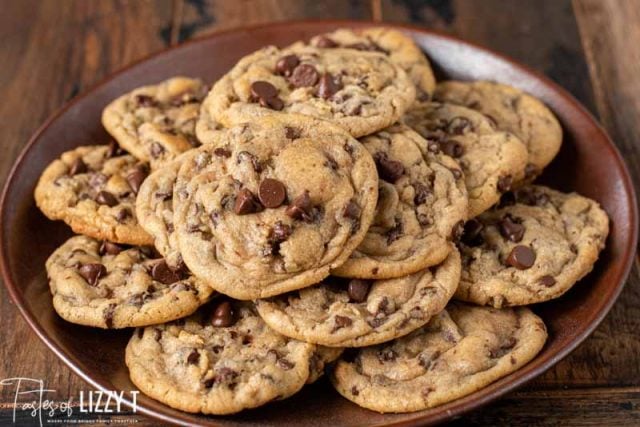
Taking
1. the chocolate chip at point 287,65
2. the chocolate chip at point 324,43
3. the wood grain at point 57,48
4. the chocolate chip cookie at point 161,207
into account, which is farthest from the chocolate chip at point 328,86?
the wood grain at point 57,48

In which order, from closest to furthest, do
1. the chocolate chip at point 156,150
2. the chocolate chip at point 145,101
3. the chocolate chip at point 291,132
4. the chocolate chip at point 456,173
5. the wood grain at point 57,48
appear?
the chocolate chip at point 291,132 < the chocolate chip at point 456,173 < the chocolate chip at point 156,150 < the chocolate chip at point 145,101 < the wood grain at point 57,48

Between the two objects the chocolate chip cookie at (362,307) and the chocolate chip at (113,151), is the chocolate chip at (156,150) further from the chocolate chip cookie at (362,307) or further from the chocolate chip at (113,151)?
the chocolate chip cookie at (362,307)

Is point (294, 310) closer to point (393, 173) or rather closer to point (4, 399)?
point (393, 173)

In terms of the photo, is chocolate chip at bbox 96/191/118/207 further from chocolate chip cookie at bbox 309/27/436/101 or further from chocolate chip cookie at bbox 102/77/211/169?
chocolate chip cookie at bbox 309/27/436/101

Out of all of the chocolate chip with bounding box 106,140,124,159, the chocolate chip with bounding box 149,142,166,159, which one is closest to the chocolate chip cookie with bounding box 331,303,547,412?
the chocolate chip with bounding box 149,142,166,159

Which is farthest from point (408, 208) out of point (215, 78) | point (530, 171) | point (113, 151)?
point (215, 78)

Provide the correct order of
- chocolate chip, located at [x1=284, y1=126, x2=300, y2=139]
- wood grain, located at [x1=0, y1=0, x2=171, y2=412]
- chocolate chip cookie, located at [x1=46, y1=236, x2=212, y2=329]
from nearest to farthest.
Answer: chocolate chip cookie, located at [x1=46, y1=236, x2=212, y2=329] < chocolate chip, located at [x1=284, y1=126, x2=300, y2=139] < wood grain, located at [x1=0, y1=0, x2=171, y2=412]

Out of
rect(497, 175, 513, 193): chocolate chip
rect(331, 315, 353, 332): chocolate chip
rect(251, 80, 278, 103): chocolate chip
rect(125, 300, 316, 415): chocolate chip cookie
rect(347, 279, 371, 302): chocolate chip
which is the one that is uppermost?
rect(251, 80, 278, 103): chocolate chip
